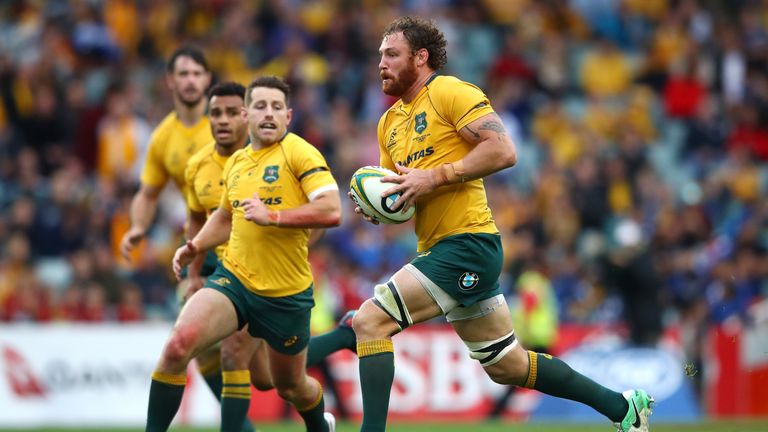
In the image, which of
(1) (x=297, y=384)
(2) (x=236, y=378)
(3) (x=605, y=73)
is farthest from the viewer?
(3) (x=605, y=73)

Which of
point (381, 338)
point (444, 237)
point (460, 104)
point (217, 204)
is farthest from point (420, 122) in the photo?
point (217, 204)

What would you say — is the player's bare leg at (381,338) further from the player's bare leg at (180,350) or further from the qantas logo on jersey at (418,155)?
the player's bare leg at (180,350)

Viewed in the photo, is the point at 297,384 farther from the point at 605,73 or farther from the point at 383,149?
the point at 605,73

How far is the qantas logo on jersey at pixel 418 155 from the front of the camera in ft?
26.0

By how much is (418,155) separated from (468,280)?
87cm

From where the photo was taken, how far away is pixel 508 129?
20.2m

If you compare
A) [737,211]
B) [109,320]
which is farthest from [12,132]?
[737,211]

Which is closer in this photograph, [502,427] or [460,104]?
[460,104]

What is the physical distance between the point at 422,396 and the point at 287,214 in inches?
342

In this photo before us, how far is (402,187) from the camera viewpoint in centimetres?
755

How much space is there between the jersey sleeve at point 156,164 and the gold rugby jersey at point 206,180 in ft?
2.71

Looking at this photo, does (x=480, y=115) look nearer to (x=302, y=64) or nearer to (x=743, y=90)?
(x=302, y=64)

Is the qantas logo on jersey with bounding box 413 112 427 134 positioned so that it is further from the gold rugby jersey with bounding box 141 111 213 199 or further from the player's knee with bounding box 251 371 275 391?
the gold rugby jersey with bounding box 141 111 213 199

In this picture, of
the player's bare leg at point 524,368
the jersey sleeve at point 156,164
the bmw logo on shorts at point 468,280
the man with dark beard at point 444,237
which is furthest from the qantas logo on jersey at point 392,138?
the jersey sleeve at point 156,164
